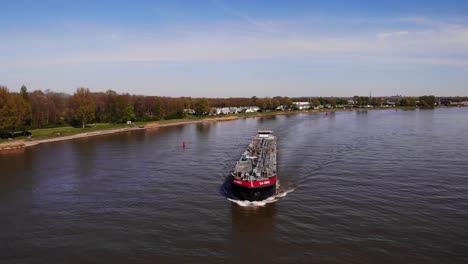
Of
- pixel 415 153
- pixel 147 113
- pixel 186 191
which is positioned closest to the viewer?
pixel 186 191

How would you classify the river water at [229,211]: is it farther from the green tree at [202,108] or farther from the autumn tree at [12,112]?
the green tree at [202,108]

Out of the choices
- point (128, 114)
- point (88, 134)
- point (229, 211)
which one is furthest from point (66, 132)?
point (229, 211)

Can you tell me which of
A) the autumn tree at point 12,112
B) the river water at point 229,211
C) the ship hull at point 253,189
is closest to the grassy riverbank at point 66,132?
the autumn tree at point 12,112

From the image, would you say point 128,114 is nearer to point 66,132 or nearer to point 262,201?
point 66,132

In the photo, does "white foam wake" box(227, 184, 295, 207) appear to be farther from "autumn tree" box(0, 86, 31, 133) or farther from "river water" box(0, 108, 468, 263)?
"autumn tree" box(0, 86, 31, 133)

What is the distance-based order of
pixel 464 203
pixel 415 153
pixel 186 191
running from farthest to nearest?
pixel 415 153 → pixel 186 191 → pixel 464 203

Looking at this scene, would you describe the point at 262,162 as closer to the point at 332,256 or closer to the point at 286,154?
the point at 286,154

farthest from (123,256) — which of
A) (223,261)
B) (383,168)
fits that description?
(383,168)
